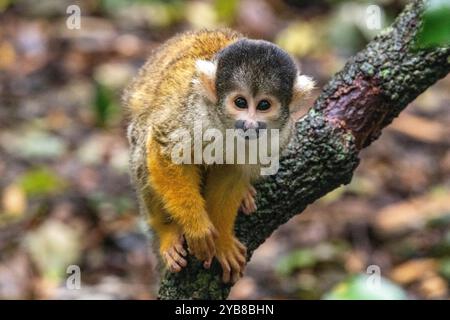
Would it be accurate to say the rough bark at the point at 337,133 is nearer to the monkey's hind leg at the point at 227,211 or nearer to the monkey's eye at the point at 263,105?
the monkey's hind leg at the point at 227,211

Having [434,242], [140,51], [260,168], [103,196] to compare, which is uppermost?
[140,51]

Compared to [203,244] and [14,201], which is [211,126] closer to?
[203,244]

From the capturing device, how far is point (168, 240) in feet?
11.8

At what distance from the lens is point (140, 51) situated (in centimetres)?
956

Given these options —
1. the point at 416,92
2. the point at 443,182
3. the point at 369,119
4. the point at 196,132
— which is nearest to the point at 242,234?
the point at 196,132

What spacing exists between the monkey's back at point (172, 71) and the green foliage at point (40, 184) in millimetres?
2500

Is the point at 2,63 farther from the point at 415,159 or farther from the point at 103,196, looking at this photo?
the point at 415,159

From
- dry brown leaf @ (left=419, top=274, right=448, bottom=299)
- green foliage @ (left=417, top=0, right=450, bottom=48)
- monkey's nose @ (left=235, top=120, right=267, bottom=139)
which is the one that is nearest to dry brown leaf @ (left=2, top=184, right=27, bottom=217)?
dry brown leaf @ (left=419, top=274, right=448, bottom=299)

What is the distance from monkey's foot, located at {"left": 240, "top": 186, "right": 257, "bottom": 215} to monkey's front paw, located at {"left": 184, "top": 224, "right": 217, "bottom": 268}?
19 centimetres

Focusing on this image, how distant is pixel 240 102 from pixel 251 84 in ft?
0.33

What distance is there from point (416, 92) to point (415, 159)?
4578 millimetres

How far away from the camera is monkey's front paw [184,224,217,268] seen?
3322 mm

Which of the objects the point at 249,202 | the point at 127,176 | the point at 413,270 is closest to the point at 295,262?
the point at 413,270

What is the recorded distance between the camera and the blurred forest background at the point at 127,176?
20.0ft
